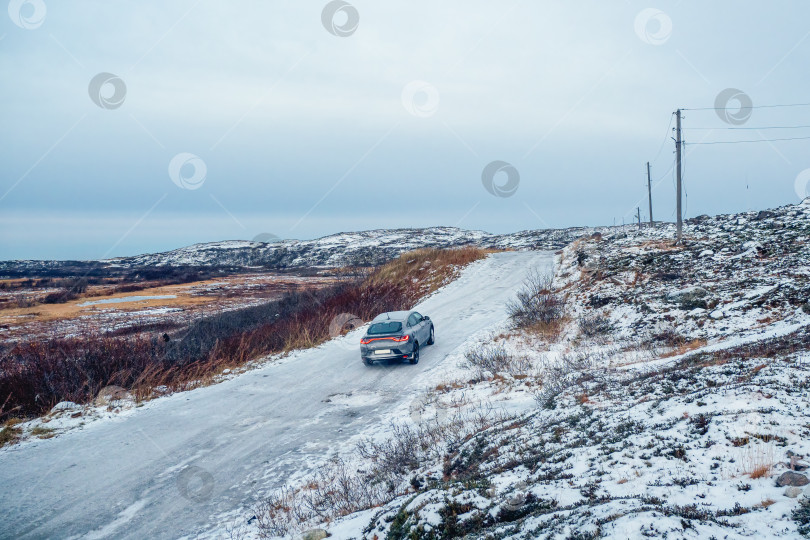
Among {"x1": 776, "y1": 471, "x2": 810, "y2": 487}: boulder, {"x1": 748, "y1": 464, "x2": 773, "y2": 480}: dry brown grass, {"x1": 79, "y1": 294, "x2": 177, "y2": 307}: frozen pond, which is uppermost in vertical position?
{"x1": 79, "y1": 294, "x2": 177, "y2": 307}: frozen pond

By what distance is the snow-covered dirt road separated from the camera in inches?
253

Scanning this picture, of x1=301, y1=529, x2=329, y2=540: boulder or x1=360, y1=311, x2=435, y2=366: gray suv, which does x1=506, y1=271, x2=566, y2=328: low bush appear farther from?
x1=301, y1=529, x2=329, y2=540: boulder

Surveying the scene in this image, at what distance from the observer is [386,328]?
14.7 meters

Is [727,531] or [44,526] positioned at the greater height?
[727,531]

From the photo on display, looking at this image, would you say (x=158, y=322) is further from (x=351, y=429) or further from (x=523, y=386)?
(x=523, y=386)

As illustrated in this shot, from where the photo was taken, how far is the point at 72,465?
26.2 ft

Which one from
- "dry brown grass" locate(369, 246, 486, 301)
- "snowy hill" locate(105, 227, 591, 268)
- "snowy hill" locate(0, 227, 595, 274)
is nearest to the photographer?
"dry brown grass" locate(369, 246, 486, 301)

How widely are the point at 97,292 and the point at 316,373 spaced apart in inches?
1855

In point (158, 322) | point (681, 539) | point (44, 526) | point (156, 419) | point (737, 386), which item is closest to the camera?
point (681, 539)

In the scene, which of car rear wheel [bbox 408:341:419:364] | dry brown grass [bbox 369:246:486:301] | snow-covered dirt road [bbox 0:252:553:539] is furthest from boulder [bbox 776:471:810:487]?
dry brown grass [bbox 369:246:486:301]

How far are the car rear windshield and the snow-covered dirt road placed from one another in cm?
114

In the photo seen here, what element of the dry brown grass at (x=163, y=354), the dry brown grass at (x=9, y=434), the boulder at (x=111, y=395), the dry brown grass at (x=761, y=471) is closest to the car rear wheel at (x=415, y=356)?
the dry brown grass at (x=163, y=354)

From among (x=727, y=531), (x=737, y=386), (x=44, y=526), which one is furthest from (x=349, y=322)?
(x=727, y=531)

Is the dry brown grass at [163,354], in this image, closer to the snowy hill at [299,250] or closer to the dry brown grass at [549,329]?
the dry brown grass at [549,329]
